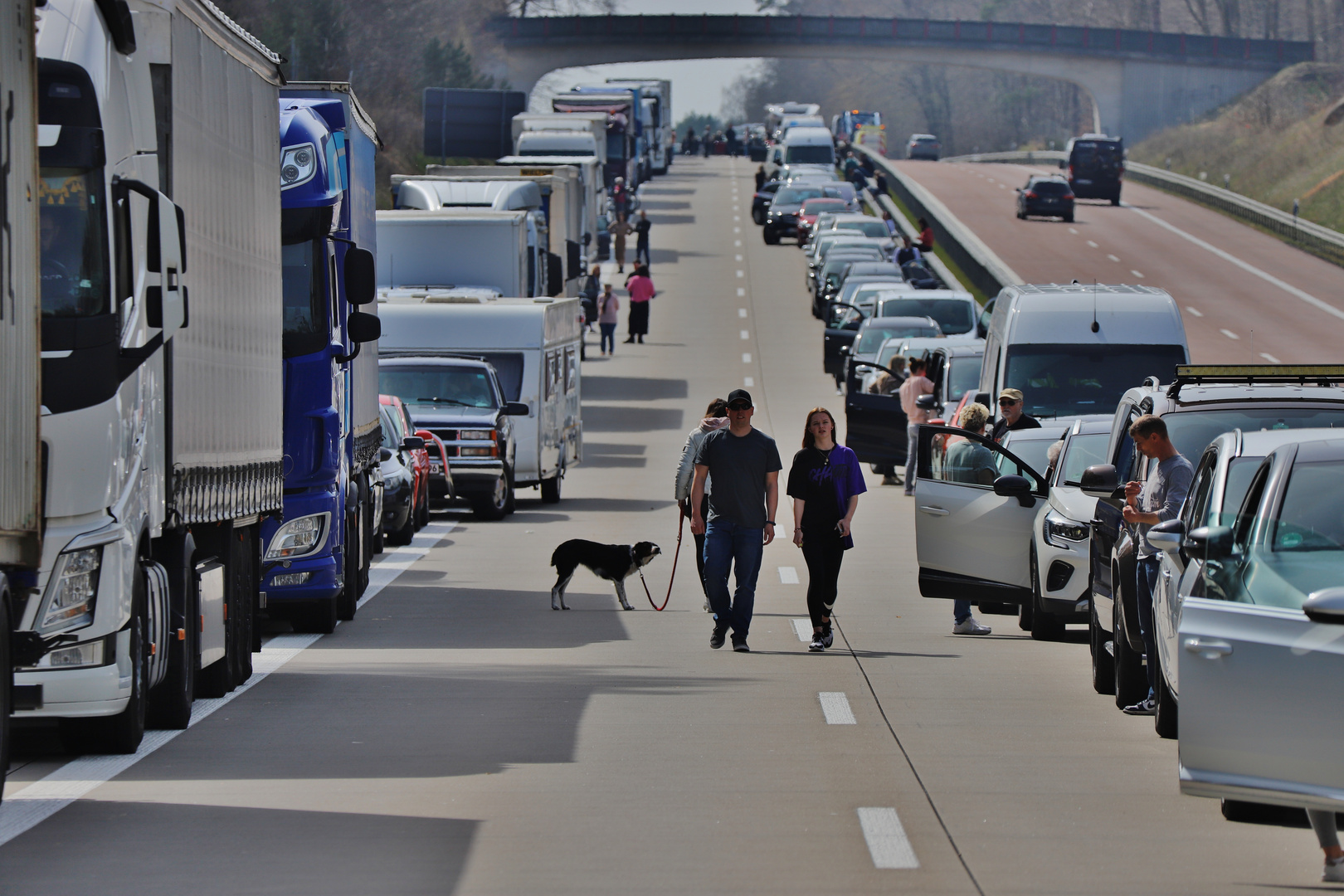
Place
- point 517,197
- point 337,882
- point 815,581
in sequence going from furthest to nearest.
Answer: point 517,197, point 815,581, point 337,882

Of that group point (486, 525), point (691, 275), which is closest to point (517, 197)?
point (486, 525)

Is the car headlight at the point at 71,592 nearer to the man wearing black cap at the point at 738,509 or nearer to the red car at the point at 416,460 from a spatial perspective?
the man wearing black cap at the point at 738,509

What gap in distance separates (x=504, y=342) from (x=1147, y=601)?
17.3m

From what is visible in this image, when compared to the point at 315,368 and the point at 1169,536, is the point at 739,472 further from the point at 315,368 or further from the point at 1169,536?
the point at 1169,536

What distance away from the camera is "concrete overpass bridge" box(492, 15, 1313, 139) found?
4909 inches

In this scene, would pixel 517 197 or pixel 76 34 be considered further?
pixel 517 197

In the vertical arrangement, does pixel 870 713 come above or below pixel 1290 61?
below

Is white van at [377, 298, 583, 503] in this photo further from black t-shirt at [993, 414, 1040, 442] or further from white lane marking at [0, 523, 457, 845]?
white lane marking at [0, 523, 457, 845]

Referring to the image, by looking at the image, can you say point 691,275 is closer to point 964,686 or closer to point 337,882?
point 964,686

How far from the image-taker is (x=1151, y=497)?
36.5 feet

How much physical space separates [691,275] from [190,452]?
58.5 meters

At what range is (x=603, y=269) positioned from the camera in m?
69.2

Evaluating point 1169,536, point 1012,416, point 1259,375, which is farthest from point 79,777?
point 1012,416

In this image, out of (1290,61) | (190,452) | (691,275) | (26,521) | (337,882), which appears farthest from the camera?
(1290,61)
